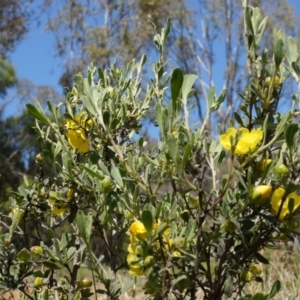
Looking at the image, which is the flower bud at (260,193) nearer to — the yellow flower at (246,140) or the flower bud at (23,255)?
the yellow flower at (246,140)

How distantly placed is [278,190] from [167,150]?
0.46 ft

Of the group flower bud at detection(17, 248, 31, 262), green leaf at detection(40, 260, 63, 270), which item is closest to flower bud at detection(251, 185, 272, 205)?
green leaf at detection(40, 260, 63, 270)

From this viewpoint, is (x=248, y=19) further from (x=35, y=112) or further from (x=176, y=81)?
(x=35, y=112)

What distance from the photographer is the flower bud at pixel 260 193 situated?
588 mm

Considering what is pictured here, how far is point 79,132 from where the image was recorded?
0.84 meters

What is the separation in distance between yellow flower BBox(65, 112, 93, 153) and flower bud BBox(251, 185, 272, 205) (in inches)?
13.0

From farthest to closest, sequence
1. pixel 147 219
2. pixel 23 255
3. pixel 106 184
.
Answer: pixel 23 255 < pixel 106 184 < pixel 147 219

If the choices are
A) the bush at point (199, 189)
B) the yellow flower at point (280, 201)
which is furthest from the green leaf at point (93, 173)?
the yellow flower at point (280, 201)

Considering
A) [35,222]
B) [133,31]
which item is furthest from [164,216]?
[133,31]

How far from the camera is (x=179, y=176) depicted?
0.62 m

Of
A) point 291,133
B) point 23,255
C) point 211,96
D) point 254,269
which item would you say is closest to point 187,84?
point 211,96

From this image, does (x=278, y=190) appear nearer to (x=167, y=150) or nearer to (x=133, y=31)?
(x=167, y=150)

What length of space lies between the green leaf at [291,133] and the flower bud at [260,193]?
0.05 m

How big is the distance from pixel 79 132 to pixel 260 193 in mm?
351
